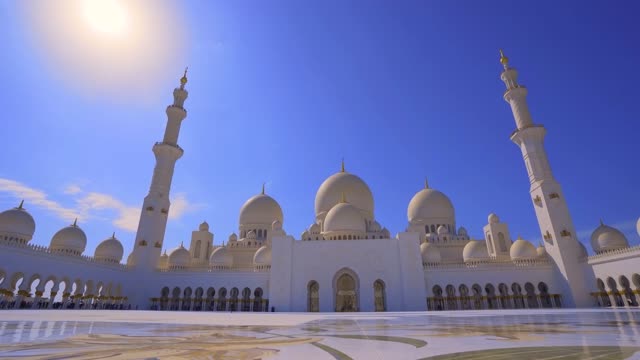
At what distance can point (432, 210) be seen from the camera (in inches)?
1286

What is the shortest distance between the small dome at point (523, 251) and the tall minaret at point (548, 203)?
1199 mm

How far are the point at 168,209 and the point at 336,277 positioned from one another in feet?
50.6

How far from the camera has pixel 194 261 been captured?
→ 31.4 metres

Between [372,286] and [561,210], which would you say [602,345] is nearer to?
[372,286]

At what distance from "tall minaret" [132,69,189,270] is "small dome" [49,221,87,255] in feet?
12.8

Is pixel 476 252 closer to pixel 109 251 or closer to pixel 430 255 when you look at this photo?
pixel 430 255

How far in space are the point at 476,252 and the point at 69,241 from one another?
30.8 meters

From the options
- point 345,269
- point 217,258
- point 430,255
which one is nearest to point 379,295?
point 345,269

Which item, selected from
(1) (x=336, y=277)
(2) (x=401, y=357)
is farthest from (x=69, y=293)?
(2) (x=401, y=357)

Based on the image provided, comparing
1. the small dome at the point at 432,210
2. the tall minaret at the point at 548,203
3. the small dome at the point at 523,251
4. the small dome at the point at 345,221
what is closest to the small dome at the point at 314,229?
the small dome at the point at 345,221

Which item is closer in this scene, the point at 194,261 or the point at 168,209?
the point at 168,209

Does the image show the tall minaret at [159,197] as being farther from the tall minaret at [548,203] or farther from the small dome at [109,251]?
the tall minaret at [548,203]

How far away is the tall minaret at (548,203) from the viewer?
2144 cm

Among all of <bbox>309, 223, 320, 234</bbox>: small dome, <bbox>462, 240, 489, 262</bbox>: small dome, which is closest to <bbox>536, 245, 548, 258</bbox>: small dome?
<bbox>462, 240, 489, 262</bbox>: small dome
